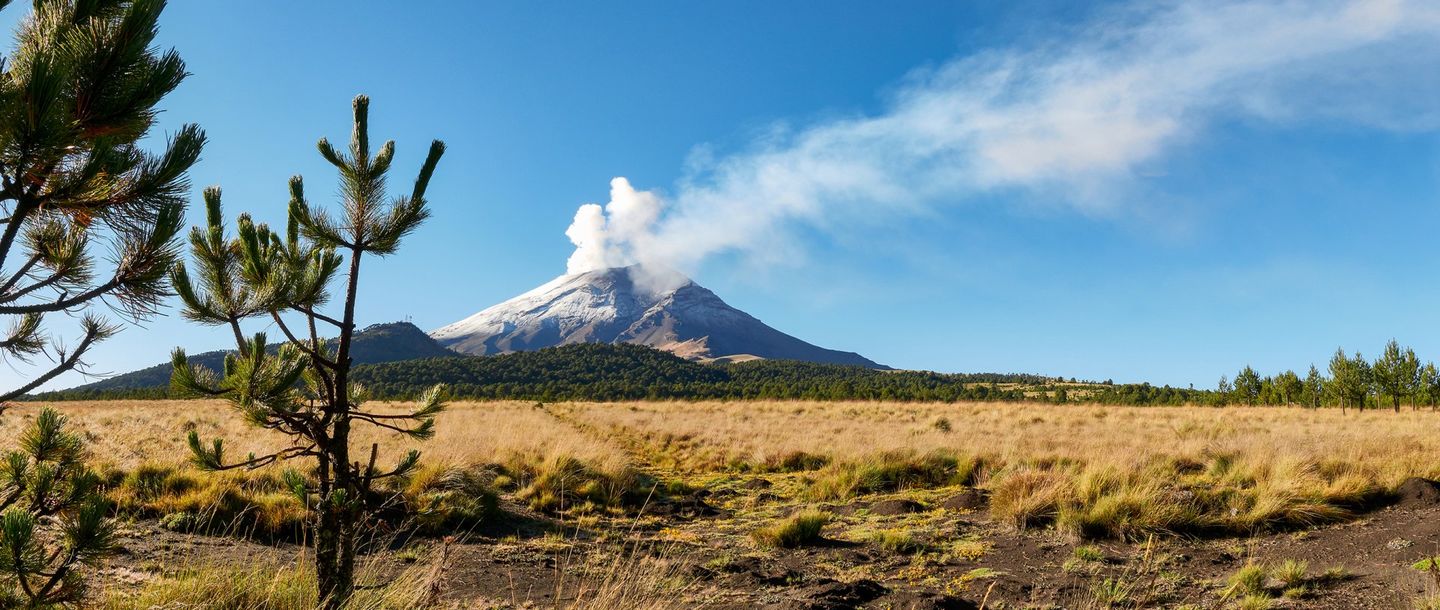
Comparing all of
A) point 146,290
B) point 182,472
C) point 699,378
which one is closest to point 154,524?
A: point 182,472

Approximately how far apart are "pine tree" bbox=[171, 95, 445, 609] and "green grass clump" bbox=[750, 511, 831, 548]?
4.89 metres

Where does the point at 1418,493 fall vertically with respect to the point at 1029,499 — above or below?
above

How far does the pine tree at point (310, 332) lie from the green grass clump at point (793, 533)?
16.0 feet

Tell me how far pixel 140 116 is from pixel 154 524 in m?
7.98

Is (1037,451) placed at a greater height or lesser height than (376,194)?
lesser

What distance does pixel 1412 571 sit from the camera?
18.5ft

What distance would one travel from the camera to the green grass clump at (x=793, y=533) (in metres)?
8.10

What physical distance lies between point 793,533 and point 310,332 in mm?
5880

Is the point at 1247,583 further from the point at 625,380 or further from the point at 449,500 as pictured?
the point at 625,380

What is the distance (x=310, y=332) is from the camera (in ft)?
13.5

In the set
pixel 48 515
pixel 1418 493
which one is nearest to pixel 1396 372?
pixel 1418 493

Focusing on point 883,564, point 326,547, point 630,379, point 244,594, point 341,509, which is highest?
point 630,379

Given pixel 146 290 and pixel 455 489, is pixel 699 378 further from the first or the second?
pixel 146 290

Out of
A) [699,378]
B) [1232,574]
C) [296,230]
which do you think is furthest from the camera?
[699,378]
